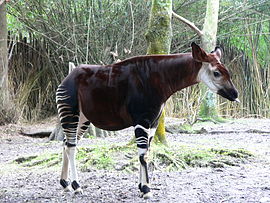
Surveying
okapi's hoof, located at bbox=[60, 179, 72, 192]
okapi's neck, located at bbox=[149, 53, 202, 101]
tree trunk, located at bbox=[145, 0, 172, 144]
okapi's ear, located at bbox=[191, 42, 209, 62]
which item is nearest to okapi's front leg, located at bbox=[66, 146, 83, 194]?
okapi's hoof, located at bbox=[60, 179, 72, 192]

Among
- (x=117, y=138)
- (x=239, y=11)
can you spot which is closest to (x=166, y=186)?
(x=117, y=138)

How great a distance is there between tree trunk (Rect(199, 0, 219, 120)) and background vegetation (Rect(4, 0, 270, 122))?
25 cm

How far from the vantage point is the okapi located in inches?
122

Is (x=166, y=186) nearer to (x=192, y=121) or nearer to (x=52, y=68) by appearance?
(x=192, y=121)

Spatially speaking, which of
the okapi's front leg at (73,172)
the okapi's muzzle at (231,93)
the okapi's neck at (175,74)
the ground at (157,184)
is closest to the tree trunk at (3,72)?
the ground at (157,184)

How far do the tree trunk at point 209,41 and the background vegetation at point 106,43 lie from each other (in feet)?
0.81

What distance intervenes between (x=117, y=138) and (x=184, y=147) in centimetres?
188

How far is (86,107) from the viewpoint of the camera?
3.26 metres

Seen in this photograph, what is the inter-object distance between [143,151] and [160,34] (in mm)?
1898

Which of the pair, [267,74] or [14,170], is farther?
[267,74]

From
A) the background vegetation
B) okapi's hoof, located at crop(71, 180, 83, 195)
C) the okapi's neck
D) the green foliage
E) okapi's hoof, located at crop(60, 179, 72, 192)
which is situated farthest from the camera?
the background vegetation

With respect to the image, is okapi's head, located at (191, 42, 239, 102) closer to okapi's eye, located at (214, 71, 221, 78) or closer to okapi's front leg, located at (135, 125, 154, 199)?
okapi's eye, located at (214, 71, 221, 78)

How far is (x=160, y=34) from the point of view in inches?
186

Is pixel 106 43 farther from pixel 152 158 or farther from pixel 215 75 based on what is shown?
pixel 215 75
